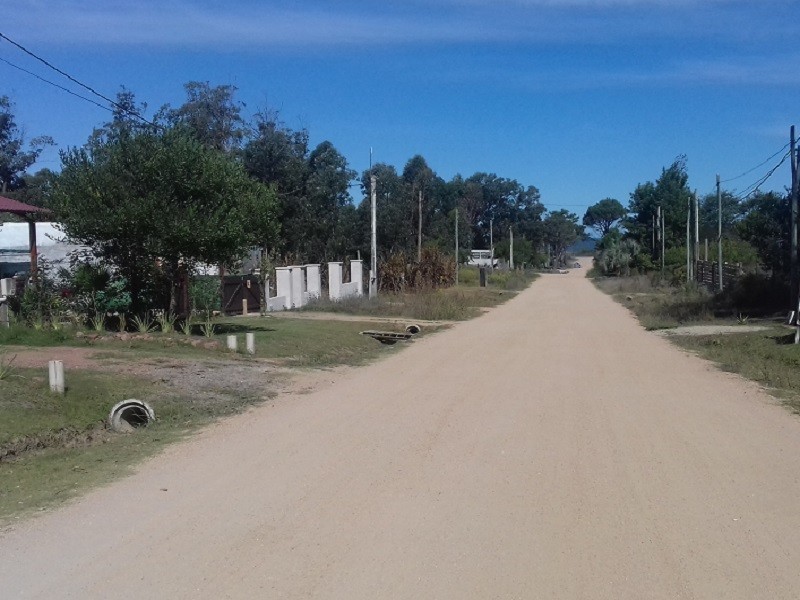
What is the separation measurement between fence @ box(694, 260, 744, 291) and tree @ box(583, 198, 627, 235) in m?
114

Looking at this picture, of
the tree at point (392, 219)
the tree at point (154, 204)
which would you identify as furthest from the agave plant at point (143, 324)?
the tree at point (392, 219)

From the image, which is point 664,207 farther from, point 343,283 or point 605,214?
point 605,214

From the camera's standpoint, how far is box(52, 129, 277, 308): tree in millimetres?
18344

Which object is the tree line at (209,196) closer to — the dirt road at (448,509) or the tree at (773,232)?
the dirt road at (448,509)

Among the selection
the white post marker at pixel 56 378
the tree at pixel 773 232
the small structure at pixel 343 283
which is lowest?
the white post marker at pixel 56 378

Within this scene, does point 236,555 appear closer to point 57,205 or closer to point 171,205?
point 171,205

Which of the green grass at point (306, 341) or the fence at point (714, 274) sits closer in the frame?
the green grass at point (306, 341)

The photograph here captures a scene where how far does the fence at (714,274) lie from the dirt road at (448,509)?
2965cm

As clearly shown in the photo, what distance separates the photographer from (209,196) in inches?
762

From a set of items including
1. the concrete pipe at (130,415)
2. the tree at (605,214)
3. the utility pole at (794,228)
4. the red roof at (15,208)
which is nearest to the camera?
the concrete pipe at (130,415)

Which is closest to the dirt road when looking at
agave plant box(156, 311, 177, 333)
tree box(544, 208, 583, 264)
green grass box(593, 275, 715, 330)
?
agave plant box(156, 311, 177, 333)

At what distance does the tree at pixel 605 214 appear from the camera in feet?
543

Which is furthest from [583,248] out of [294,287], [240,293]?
[240,293]

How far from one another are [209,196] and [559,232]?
386ft
